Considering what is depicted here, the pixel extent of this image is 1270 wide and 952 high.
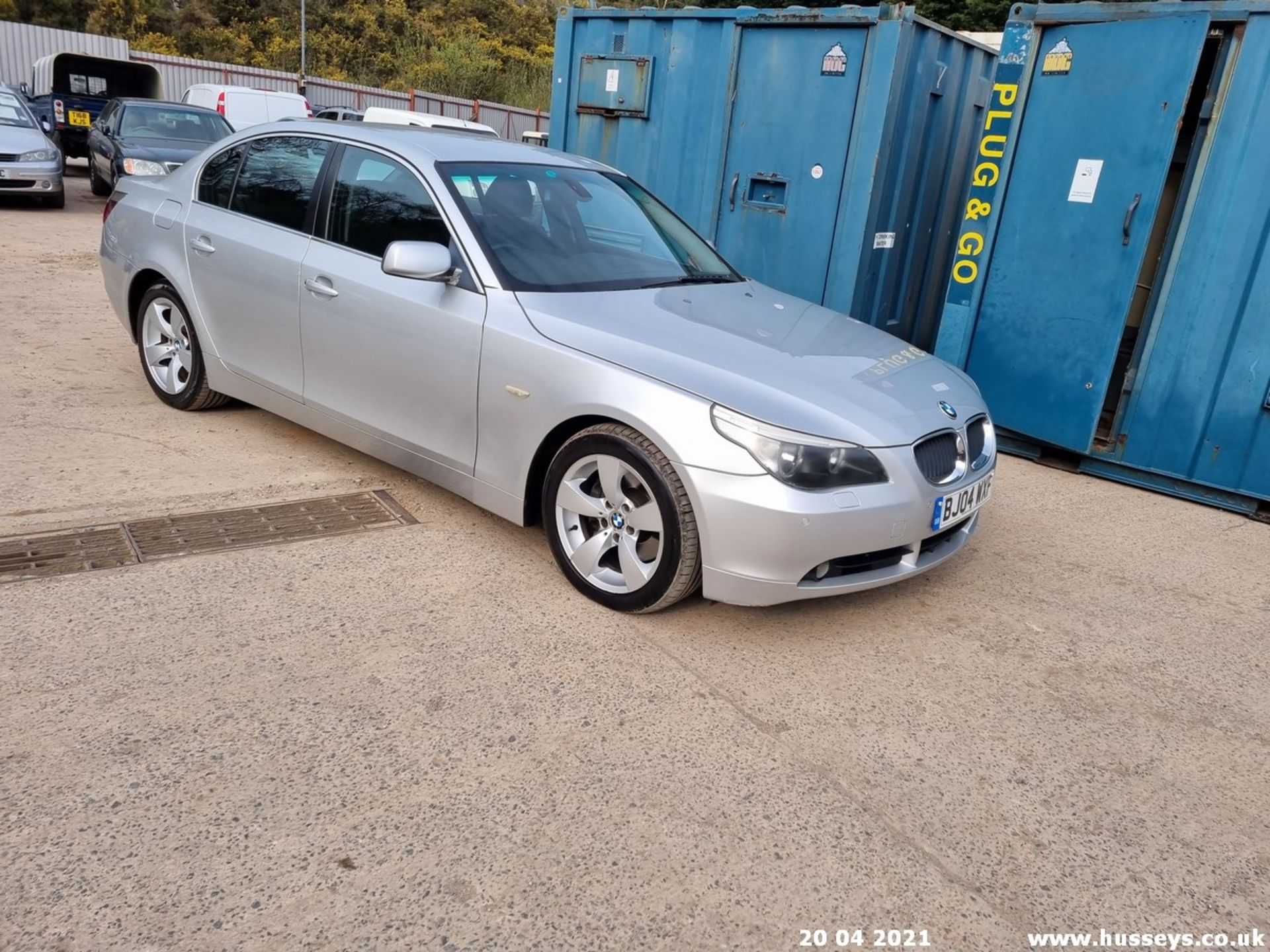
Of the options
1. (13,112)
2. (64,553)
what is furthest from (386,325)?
(13,112)

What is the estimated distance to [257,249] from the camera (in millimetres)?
4414

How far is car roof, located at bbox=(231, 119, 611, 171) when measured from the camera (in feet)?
13.4

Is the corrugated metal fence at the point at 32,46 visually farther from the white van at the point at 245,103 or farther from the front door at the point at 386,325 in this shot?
the front door at the point at 386,325

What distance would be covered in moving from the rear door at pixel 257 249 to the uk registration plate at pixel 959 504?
282cm

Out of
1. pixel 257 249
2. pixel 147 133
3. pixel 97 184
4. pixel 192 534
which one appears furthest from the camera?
pixel 97 184

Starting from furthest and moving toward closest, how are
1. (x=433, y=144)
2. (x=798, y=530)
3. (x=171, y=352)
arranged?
(x=171, y=352)
(x=433, y=144)
(x=798, y=530)

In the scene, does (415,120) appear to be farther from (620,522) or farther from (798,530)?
(798,530)

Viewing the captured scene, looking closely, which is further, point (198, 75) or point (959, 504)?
point (198, 75)

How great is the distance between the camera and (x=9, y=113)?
1245 centimetres

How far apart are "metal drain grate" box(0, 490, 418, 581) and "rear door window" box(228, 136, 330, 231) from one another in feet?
4.24

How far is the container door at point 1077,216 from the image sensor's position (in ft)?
16.9

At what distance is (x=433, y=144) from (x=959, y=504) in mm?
2700

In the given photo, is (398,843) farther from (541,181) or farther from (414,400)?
(541,181)

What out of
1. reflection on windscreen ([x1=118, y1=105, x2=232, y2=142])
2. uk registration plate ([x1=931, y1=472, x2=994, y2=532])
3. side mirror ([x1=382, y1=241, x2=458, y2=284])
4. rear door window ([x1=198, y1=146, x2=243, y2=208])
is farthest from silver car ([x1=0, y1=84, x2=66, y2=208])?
uk registration plate ([x1=931, y1=472, x2=994, y2=532])
